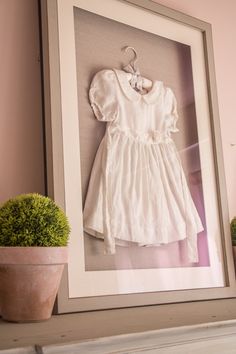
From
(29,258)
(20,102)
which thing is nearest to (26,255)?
(29,258)

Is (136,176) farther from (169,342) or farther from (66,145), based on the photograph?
(169,342)

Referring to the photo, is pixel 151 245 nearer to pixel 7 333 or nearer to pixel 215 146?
pixel 215 146

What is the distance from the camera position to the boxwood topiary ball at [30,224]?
807 millimetres

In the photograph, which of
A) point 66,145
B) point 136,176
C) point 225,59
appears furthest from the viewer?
point 225,59

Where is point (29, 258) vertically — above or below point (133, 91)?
below

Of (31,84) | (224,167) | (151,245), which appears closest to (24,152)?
(31,84)

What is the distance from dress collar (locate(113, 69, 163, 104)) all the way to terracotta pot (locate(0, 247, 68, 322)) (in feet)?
1.62

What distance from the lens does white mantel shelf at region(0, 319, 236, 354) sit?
66 centimetres

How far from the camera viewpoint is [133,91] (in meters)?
1.16

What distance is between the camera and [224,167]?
4.37 ft

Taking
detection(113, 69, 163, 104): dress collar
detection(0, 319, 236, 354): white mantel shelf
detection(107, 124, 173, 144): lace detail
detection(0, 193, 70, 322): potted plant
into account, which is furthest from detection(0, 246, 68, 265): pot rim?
detection(113, 69, 163, 104): dress collar

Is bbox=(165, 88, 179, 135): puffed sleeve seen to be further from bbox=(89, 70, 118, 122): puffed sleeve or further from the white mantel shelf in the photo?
the white mantel shelf

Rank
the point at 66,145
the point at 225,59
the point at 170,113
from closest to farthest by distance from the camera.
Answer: the point at 66,145
the point at 170,113
the point at 225,59

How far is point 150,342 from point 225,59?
1.00m
